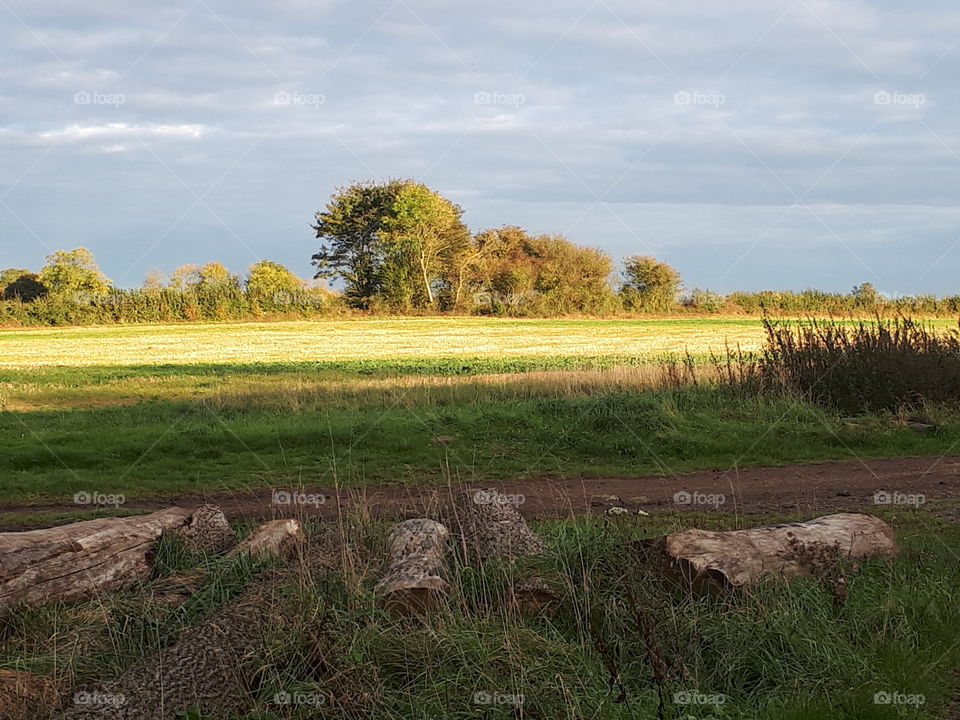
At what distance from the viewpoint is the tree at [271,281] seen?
237ft

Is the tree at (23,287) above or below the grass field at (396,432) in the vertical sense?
above

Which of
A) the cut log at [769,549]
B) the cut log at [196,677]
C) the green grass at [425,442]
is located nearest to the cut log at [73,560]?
the cut log at [196,677]

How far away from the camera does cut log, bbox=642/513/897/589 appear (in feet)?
24.0

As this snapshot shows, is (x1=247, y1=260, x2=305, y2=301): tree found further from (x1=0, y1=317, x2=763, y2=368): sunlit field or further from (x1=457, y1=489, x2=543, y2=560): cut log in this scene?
(x1=457, y1=489, x2=543, y2=560): cut log

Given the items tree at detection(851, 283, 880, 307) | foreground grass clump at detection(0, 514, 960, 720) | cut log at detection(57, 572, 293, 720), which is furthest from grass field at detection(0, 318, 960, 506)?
tree at detection(851, 283, 880, 307)

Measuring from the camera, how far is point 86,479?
44.3ft

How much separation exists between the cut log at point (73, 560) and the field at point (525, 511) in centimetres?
20

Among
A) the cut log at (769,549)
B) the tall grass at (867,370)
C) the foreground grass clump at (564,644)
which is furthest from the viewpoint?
the tall grass at (867,370)

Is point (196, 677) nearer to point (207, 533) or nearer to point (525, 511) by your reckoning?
point (207, 533)

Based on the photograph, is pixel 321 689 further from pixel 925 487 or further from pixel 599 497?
pixel 925 487

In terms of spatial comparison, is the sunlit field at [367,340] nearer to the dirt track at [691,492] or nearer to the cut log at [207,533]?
the dirt track at [691,492]

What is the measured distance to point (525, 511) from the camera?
1133 cm

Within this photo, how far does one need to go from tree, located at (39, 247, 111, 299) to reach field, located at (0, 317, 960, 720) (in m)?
45.3

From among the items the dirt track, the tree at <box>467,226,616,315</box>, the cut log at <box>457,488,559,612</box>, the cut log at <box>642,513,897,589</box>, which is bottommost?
the dirt track
